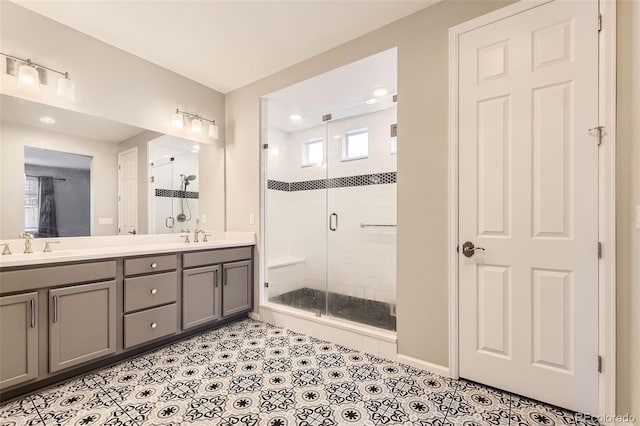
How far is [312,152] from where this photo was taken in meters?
3.68

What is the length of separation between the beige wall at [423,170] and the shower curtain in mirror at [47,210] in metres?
A: 2.65

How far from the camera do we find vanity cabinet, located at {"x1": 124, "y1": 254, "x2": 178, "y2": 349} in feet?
6.94

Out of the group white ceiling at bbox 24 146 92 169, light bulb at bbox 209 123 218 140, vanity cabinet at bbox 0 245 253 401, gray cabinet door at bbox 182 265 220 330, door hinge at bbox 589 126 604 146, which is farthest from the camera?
light bulb at bbox 209 123 218 140

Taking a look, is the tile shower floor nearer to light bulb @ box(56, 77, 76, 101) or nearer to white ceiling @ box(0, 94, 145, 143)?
white ceiling @ box(0, 94, 145, 143)

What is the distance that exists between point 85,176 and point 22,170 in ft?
1.20

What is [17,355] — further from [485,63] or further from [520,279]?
[485,63]

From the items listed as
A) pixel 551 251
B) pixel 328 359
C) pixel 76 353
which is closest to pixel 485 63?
pixel 551 251

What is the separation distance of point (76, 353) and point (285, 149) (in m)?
2.89

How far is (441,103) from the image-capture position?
1.95m

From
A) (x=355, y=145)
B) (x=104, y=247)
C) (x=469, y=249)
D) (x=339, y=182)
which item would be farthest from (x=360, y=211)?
(x=104, y=247)

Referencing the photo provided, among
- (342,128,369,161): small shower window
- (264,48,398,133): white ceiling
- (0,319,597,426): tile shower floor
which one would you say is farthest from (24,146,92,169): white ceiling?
(342,128,369,161): small shower window

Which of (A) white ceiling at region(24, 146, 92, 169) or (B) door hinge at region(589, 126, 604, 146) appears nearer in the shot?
(B) door hinge at region(589, 126, 604, 146)

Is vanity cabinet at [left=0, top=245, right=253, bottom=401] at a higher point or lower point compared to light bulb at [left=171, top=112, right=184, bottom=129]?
lower

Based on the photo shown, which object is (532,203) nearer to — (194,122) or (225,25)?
(225,25)
